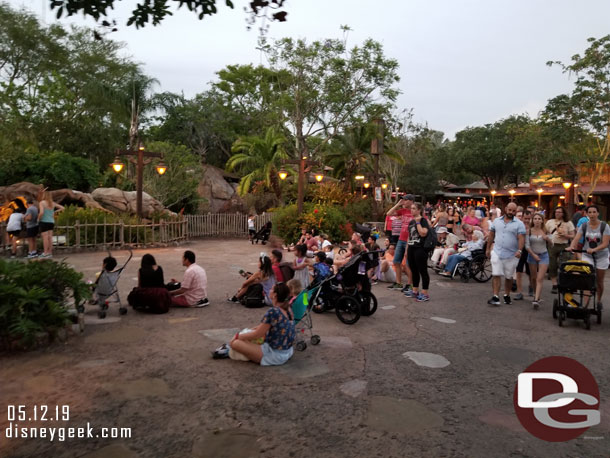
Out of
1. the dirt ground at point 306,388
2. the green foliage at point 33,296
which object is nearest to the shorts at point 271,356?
the dirt ground at point 306,388

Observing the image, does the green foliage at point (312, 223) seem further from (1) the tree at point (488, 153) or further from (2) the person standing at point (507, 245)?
(1) the tree at point (488, 153)

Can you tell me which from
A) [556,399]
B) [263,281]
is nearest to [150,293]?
[263,281]

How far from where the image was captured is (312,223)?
16906mm

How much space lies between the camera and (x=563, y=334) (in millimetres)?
5816

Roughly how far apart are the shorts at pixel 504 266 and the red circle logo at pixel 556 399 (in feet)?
8.39

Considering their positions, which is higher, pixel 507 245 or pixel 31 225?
pixel 31 225

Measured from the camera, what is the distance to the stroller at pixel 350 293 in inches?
251

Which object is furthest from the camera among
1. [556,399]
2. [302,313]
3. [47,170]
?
[47,170]

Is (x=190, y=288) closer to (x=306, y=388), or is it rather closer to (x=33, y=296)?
(x=33, y=296)

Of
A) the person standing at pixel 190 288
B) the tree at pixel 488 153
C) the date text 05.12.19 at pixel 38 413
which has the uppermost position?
the tree at pixel 488 153

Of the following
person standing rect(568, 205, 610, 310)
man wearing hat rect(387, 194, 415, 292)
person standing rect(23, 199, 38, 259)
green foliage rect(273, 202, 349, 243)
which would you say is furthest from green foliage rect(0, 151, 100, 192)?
person standing rect(568, 205, 610, 310)

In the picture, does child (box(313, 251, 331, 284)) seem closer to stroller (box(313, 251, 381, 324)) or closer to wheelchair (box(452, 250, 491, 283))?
stroller (box(313, 251, 381, 324))

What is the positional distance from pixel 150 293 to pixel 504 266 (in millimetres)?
5795

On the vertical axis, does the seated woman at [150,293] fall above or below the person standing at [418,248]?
below
